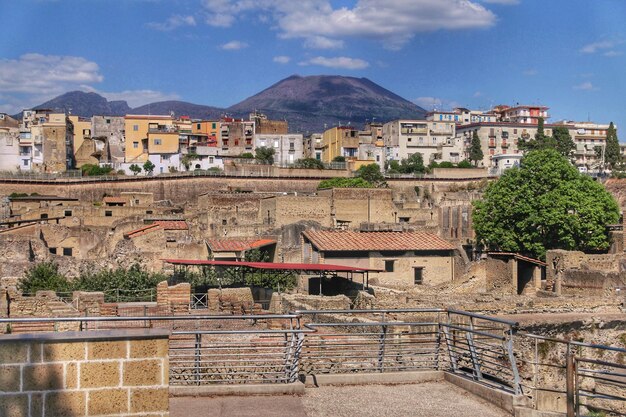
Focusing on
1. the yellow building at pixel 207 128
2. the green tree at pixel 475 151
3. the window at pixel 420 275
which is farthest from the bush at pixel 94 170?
the window at pixel 420 275

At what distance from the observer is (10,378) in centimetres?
745

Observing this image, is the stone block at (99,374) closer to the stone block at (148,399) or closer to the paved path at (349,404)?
the stone block at (148,399)

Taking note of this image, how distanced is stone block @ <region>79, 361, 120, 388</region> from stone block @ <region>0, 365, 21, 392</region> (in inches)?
21.2

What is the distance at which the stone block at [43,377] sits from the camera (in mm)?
7484

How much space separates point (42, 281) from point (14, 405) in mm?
27254

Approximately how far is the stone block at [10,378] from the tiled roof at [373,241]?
29.1 m

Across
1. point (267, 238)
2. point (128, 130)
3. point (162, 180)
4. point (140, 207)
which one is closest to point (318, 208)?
point (267, 238)

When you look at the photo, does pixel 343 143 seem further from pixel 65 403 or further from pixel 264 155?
pixel 65 403

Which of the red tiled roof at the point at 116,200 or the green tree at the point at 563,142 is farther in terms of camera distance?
the green tree at the point at 563,142

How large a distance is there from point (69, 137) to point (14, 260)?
6581cm

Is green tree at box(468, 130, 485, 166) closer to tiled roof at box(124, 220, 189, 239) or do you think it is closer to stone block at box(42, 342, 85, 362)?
tiled roof at box(124, 220, 189, 239)

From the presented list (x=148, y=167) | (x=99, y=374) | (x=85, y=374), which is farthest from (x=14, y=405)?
(x=148, y=167)

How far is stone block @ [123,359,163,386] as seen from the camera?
7793 millimetres

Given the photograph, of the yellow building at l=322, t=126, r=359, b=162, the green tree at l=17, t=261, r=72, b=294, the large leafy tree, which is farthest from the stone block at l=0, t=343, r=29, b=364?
the yellow building at l=322, t=126, r=359, b=162
